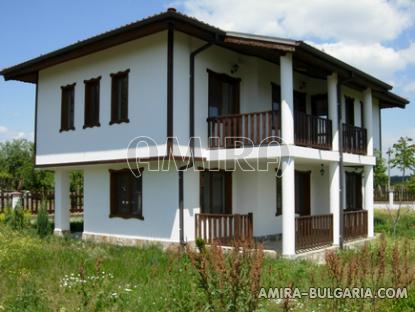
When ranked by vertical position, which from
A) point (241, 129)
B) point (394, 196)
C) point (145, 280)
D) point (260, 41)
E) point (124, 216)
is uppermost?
point (260, 41)

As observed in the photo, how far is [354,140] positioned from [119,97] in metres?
7.91

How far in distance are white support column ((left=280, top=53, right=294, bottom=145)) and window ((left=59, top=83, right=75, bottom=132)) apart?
7.52 m

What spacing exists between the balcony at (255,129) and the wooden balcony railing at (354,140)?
2.18 metres

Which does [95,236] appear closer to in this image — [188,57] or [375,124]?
[188,57]

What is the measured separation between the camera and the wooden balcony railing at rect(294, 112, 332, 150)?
39.8 feet

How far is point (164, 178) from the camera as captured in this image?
495 inches

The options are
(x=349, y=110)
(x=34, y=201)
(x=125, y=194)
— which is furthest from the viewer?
(x=34, y=201)

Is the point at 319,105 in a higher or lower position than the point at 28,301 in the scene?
higher

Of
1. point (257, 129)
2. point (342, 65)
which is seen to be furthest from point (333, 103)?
point (257, 129)

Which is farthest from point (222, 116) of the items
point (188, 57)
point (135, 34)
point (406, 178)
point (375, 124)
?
point (375, 124)

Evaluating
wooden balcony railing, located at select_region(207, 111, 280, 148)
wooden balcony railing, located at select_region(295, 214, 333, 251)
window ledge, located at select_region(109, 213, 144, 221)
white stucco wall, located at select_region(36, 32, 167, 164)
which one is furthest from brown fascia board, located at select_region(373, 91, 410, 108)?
window ledge, located at select_region(109, 213, 144, 221)

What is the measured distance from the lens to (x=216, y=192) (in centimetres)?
1366

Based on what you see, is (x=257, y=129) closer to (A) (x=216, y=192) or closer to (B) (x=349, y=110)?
(A) (x=216, y=192)

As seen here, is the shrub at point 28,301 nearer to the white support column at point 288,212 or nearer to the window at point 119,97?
the white support column at point 288,212
